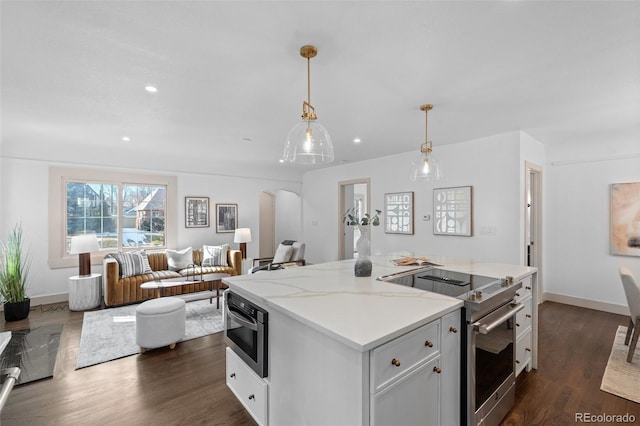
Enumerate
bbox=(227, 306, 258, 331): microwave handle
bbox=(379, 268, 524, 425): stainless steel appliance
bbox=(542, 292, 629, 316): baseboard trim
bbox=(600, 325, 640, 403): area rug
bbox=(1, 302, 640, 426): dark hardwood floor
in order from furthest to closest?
bbox=(542, 292, 629, 316): baseboard trim
bbox=(600, 325, 640, 403): area rug
bbox=(1, 302, 640, 426): dark hardwood floor
bbox=(227, 306, 258, 331): microwave handle
bbox=(379, 268, 524, 425): stainless steel appliance

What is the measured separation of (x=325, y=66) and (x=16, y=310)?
16.5 feet

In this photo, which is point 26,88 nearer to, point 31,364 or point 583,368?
point 31,364

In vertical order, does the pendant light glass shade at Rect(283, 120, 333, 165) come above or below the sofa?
above

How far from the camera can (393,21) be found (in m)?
1.69

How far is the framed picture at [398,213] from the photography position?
16.6ft

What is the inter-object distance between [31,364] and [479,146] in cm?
572

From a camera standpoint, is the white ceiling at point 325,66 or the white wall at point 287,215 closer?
the white ceiling at point 325,66

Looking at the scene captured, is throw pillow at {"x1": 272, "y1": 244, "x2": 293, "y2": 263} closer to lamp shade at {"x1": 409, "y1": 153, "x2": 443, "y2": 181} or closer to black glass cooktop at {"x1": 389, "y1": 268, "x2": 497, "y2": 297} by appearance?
lamp shade at {"x1": 409, "y1": 153, "x2": 443, "y2": 181}

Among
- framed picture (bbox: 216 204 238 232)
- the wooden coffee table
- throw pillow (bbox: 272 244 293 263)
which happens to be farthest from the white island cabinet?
framed picture (bbox: 216 204 238 232)

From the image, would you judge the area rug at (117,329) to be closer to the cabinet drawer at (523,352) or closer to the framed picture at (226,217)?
the framed picture at (226,217)

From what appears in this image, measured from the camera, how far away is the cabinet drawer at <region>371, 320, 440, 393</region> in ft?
3.82

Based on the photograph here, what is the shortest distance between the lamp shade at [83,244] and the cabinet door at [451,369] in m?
5.01

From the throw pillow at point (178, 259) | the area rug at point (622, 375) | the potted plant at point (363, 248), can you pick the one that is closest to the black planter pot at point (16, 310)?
the throw pillow at point (178, 259)

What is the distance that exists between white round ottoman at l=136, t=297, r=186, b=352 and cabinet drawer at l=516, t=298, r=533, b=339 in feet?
10.3
